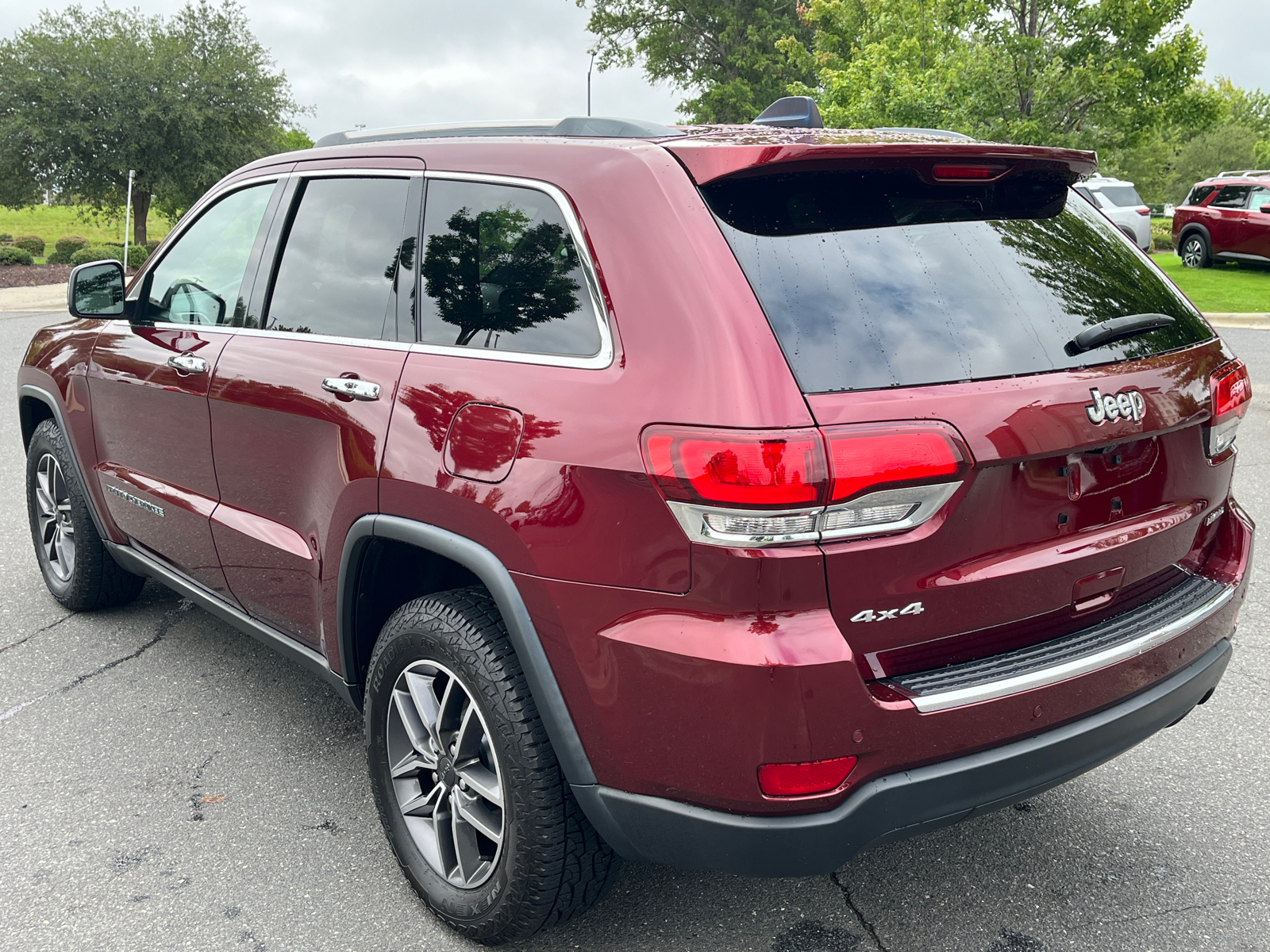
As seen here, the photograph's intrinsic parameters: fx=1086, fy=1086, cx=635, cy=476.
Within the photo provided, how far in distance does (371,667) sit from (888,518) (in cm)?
141

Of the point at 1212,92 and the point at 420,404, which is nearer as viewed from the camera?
the point at 420,404

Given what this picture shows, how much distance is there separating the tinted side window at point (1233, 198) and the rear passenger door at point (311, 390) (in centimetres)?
2275

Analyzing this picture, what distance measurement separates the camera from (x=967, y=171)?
93.0 inches

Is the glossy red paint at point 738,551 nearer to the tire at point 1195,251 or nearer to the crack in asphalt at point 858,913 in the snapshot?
the crack in asphalt at point 858,913

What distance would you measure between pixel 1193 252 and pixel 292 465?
23918 millimetres

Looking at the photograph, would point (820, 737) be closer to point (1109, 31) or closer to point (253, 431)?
point (253, 431)

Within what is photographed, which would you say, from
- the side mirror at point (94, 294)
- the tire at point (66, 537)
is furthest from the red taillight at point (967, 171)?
the tire at point (66, 537)

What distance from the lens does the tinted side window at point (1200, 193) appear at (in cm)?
2209

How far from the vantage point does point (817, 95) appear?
26344 millimetres

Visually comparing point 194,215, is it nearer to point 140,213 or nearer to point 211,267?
point 211,267

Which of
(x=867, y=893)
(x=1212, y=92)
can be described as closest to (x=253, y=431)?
(x=867, y=893)

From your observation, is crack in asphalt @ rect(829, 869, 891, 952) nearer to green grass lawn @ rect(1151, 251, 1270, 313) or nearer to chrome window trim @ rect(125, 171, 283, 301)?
chrome window trim @ rect(125, 171, 283, 301)

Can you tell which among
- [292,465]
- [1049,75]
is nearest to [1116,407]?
[292,465]

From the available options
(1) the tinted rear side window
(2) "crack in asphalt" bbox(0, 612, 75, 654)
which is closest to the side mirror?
(2) "crack in asphalt" bbox(0, 612, 75, 654)
